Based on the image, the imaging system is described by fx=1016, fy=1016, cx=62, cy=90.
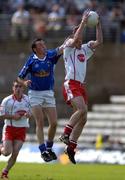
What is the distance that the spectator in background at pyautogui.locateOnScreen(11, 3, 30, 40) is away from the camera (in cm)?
3875

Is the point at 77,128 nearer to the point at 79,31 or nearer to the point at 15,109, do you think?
the point at 15,109

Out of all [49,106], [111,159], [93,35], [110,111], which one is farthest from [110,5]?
[49,106]

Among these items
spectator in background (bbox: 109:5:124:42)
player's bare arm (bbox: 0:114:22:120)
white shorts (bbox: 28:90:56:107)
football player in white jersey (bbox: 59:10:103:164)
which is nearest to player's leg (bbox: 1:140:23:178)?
player's bare arm (bbox: 0:114:22:120)

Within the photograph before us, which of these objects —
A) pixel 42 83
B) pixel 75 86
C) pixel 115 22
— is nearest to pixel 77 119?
pixel 75 86

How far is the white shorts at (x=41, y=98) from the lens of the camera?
956 inches

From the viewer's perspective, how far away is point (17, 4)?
39.6 metres

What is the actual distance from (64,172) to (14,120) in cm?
301

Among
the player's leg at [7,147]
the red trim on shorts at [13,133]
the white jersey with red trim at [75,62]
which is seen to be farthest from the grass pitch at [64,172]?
the white jersey with red trim at [75,62]

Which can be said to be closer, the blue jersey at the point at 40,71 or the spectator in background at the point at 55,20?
the blue jersey at the point at 40,71

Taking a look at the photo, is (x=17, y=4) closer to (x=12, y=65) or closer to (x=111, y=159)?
(x=12, y=65)

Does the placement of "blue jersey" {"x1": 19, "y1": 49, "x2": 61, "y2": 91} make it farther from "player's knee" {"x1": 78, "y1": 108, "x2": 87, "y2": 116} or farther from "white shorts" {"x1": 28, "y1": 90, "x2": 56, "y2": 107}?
"player's knee" {"x1": 78, "y1": 108, "x2": 87, "y2": 116}

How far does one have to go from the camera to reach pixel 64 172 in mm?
25984

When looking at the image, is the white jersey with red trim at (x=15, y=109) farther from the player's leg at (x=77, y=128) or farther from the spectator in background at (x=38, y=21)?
the spectator in background at (x=38, y=21)

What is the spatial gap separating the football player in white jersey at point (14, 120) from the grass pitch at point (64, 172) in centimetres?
73
